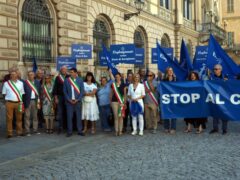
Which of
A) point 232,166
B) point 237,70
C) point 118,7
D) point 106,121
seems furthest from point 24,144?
point 118,7

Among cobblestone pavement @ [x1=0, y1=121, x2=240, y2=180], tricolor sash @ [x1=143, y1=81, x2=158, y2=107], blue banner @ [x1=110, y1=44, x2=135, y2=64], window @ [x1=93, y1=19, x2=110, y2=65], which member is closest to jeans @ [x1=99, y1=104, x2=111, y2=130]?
cobblestone pavement @ [x1=0, y1=121, x2=240, y2=180]

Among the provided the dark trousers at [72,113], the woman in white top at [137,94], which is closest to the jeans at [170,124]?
the woman in white top at [137,94]

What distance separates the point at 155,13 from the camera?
2873 cm

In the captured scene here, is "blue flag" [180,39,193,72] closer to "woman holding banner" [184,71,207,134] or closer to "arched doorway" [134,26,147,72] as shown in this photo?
"woman holding banner" [184,71,207,134]

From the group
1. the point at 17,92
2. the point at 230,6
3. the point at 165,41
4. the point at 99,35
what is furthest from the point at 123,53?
the point at 230,6

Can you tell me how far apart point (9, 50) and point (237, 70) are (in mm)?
7878

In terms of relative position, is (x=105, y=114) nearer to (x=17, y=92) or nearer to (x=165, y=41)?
(x=17, y=92)

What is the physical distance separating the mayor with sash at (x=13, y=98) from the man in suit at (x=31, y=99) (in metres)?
0.25

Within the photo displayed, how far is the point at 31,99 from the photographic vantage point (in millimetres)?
11023

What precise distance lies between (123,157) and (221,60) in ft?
15.9

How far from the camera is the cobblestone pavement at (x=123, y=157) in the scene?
6539 millimetres

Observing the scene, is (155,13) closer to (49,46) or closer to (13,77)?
(49,46)

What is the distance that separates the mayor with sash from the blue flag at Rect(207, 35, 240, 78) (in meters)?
5.17

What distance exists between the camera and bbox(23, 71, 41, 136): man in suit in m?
10.9
